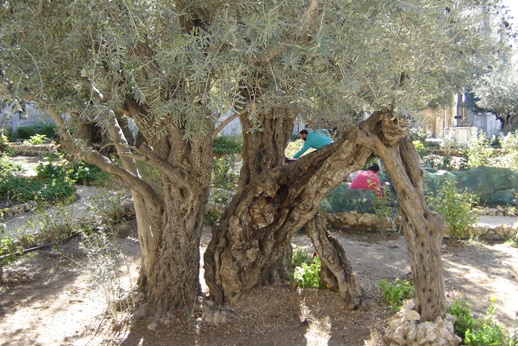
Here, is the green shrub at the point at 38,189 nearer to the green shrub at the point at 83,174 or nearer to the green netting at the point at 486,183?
the green shrub at the point at 83,174

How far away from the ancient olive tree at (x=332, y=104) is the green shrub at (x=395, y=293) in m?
0.31

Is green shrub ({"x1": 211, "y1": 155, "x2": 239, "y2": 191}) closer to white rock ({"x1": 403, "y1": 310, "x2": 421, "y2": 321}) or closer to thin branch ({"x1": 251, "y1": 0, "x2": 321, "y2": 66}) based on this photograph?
white rock ({"x1": 403, "y1": 310, "x2": 421, "y2": 321})

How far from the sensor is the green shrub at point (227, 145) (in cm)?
1423

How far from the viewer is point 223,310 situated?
13.2ft

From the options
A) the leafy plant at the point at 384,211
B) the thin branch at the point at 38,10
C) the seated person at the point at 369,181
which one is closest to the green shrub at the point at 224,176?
the seated person at the point at 369,181

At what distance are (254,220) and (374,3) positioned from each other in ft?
6.70

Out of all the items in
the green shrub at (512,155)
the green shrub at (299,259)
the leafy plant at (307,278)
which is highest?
the green shrub at (512,155)

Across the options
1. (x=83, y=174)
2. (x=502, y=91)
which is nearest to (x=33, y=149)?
(x=83, y=174)

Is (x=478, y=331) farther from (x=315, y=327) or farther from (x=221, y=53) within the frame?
(x=221, y=53)

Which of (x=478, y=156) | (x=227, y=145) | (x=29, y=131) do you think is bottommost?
(x=478, y=156)

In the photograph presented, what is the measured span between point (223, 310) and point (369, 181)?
4.46 metres

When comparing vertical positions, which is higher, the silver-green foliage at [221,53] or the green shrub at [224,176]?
the silver-green foliage at [221,53]

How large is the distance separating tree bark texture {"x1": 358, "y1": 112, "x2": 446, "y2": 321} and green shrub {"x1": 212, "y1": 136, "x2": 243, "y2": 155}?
10680 millimetres

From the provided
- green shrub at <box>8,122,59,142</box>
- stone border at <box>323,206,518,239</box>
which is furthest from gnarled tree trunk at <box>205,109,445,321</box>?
green shrub at <box>8,122,59,142</box>
